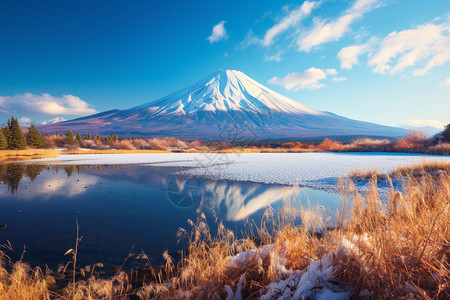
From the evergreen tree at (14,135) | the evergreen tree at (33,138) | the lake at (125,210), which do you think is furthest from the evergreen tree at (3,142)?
the lake at (125,210)

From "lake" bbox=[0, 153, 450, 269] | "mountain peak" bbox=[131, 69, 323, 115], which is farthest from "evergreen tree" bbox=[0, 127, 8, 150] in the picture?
"mountain peak" bbox=[131, 69, 323, 115]

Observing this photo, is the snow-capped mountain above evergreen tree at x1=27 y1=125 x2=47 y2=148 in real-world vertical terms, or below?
above

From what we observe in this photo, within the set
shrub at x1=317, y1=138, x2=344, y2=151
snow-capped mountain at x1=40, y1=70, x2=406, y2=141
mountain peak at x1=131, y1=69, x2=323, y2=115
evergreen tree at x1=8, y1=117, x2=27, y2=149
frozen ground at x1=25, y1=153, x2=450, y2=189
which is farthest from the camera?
mountain peak at x1=131, y1=69, x2=323, y2=115

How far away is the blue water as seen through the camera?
12.2 feet

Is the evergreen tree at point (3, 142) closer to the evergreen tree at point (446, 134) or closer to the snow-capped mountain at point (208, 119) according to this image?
the evergreen tree at point (446, 134)

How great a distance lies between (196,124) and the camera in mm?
99500

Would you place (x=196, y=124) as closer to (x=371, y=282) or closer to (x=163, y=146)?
(x=163, y=146)

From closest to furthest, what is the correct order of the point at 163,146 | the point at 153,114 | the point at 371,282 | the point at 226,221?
1. the point at 371,282
2. the point at 226,221
3. the point at 163,146
4. the point at 153,114

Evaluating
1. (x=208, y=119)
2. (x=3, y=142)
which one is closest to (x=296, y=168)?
(x=3, y=142)

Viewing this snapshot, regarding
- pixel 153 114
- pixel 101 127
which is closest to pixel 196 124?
pixel 153 114

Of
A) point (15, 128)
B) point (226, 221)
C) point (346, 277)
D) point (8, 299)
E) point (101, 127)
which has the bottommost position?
point (226, 221)

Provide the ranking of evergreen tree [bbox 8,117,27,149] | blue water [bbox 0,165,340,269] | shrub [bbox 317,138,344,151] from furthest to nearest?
1. evergreen tree [bbox 8,117,27,149]
2. shrub [bbox 317,138,344,151]
3. blue water [bbox 0,165,340,269]

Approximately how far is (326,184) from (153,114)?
121615 mm

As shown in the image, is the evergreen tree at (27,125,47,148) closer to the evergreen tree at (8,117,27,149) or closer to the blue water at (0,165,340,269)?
the evergreen tree at (8,117,27,149)
